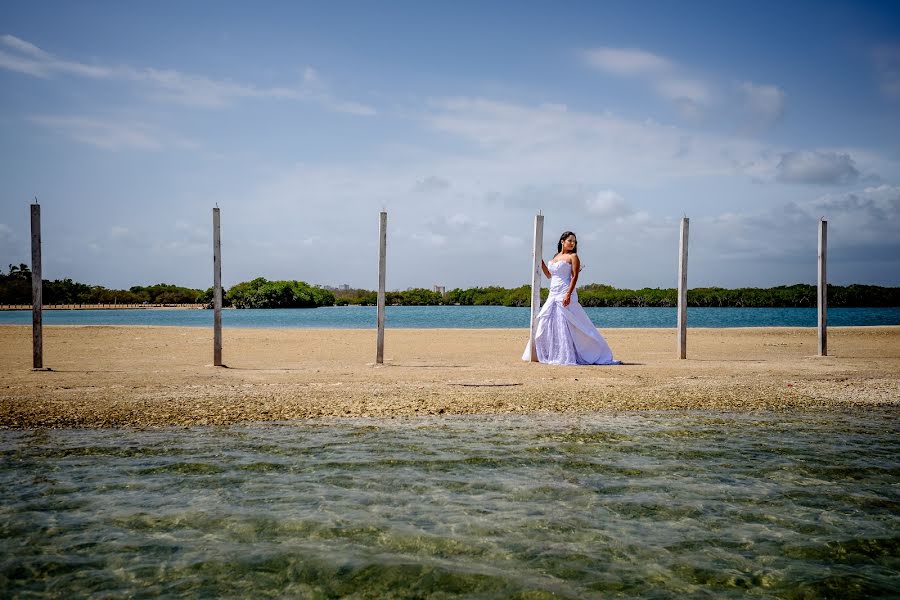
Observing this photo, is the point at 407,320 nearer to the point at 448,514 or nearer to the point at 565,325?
the point at 565,325

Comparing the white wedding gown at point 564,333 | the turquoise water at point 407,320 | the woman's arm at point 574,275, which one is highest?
the woman's arm at point 574,275

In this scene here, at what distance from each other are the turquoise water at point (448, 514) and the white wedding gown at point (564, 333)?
20.9ft

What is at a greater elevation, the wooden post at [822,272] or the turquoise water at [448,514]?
the wooden post at [822,272]

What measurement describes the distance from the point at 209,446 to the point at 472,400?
13.3 feet

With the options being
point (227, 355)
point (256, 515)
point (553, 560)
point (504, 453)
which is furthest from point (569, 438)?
point (227, 355)

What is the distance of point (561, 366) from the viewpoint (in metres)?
13.3

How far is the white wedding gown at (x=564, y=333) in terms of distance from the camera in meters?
13.5

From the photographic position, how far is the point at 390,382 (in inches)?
436

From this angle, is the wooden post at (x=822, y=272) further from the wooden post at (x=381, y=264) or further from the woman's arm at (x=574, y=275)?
the wooden post at (x=381, y=264)

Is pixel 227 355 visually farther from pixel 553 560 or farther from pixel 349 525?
pixel 553 560

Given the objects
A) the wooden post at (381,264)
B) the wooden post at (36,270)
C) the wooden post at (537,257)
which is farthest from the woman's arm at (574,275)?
the wooden post at (36,270)

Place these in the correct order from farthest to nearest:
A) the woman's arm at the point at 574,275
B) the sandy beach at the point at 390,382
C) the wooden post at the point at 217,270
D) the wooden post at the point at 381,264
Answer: the wooden post at the point at 381,264 < the woman's arm at the point at 574,275 < the wooden post at the point at 217,270 < the sandy beach at the point at 390,382

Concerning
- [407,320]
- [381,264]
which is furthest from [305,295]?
[381,264]

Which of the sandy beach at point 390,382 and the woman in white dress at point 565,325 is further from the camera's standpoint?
the woman in white dress at point 565,325
